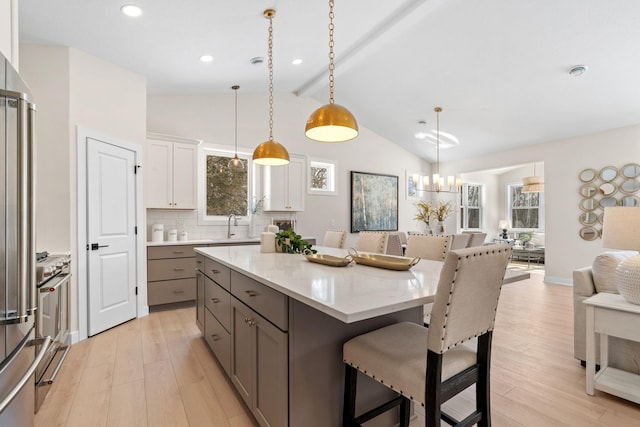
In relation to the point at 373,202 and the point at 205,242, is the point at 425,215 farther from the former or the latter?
the point at 205,242

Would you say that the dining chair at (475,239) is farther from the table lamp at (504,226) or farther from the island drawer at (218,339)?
the table lamp at (504,226)

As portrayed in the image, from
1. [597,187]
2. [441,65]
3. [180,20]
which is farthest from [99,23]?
[597,187]

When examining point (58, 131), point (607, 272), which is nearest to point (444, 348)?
point (607, 272)

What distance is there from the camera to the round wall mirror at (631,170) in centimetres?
491

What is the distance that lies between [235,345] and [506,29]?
4075 mm

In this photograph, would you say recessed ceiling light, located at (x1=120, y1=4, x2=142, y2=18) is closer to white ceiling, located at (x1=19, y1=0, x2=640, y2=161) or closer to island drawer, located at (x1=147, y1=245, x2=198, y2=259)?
white ceiling, located at (x1=19, y1=0, x2=640, y2=161)

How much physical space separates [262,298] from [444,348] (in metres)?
0.87

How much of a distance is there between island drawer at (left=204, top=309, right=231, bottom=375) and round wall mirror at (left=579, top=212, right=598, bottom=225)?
5927mm

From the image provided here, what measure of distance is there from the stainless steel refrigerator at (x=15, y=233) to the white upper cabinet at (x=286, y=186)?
160 inches

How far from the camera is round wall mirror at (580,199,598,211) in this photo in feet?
17.3

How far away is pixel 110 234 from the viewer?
3.40m

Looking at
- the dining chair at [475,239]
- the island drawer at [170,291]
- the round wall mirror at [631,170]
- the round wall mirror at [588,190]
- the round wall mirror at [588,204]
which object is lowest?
the island drawer at [170,291]

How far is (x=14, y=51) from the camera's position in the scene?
1633 millimetres

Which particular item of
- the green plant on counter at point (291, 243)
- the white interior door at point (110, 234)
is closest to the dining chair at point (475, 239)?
the green plant on counter at point (291, 243)
